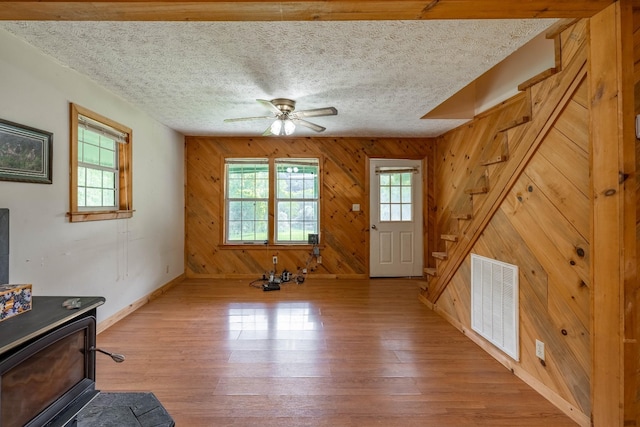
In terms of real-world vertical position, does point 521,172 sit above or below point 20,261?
above

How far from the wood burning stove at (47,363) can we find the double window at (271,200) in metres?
3.49

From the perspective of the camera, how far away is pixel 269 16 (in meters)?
1.24

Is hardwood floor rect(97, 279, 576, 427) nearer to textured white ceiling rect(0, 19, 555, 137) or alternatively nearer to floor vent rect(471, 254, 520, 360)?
floor vent rect(471, 254, 520, 360)

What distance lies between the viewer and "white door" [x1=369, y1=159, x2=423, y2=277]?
5008 mm

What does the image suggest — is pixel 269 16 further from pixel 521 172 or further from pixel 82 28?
pixel 521 172

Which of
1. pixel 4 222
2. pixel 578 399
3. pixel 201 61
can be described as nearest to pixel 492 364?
pixel 578 399

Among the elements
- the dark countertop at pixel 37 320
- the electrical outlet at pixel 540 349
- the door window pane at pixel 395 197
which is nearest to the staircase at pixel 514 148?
the electrical outlet at pixel 540 349

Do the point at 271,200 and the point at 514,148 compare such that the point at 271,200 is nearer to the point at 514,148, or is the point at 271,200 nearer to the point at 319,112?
the point at 319,112

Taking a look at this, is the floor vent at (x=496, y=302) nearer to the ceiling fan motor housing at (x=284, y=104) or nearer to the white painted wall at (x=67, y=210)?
the ceiling fan motor housing at (x=284, y=104)

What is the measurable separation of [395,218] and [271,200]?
2.18m

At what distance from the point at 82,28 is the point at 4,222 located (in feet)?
4.32

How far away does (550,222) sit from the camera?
6.08ft

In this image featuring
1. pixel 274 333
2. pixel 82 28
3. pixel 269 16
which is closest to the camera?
pixel 269 16

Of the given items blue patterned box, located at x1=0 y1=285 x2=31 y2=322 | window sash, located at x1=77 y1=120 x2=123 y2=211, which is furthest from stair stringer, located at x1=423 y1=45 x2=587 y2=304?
window sash, located at x1=77 y1=120 x2=123 y2=211
